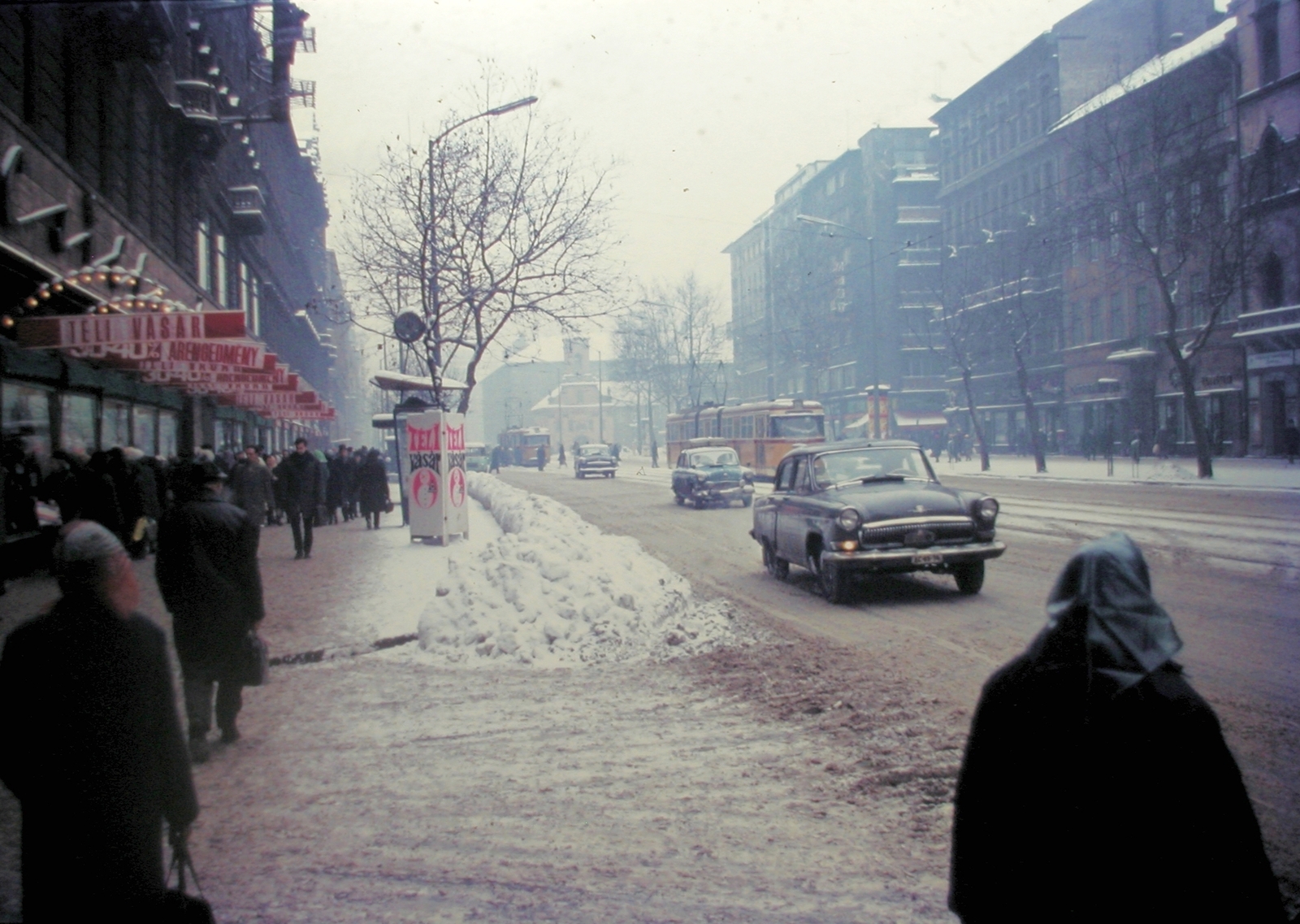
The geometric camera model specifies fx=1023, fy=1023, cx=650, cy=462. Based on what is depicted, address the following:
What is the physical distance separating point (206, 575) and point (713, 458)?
22.8 m

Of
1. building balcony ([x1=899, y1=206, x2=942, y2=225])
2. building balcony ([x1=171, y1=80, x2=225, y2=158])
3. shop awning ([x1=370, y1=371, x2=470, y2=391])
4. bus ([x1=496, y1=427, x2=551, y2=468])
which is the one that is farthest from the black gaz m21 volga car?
bus ([x1=496, y1=427, x2=551, y2=468])

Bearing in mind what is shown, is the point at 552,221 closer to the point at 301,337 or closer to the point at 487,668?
the point at 487,668

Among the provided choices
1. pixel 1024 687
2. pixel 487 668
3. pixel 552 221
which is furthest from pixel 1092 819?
pixel 552 221

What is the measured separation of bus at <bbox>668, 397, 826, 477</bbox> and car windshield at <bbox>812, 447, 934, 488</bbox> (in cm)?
2528

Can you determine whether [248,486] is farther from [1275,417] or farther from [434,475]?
[1275,417]

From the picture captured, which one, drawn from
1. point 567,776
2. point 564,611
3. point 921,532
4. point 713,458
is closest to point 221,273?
point 713,458

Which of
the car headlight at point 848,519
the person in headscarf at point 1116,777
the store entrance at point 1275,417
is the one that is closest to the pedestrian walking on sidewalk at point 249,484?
the car headlight at point 848,519

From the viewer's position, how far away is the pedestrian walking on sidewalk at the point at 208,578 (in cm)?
539

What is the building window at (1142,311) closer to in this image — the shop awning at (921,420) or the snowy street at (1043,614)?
the shop awning at (921,420)

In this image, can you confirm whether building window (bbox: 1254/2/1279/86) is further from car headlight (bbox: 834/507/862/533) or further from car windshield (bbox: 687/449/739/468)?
car headlight (bbox: 834/507/862/533)

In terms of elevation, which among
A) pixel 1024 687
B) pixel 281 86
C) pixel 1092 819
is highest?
pixel 281 86

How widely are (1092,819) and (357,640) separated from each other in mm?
8042

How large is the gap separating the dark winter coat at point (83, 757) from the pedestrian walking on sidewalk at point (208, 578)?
102 inches

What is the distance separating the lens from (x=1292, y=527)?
15.6 m
